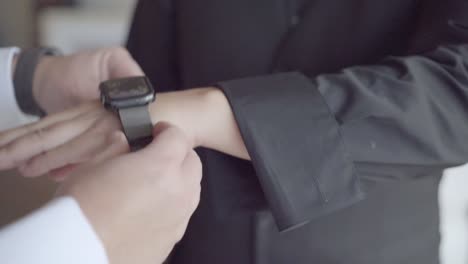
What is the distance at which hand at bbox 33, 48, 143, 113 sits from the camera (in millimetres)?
613

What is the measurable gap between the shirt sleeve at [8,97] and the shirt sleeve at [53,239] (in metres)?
0.32

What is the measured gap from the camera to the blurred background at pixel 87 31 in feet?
2.75

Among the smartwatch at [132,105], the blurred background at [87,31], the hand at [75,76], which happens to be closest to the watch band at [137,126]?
the smartwatch at [132,105]

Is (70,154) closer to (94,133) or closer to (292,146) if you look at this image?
(94,133)

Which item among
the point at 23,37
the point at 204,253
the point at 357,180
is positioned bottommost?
the point at 23,37

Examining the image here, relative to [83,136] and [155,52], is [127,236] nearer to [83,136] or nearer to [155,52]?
[83,136]

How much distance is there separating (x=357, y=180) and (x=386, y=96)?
0.24 ft

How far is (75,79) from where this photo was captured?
0.62 meters

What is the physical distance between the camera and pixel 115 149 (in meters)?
0.41

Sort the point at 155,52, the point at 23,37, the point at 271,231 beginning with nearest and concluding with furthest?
the point at 271,231, the point at 155,52, the point at 23,37

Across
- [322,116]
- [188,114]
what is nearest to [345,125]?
[322,116]

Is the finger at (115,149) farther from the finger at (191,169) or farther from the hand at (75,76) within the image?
the hand at (75,76)

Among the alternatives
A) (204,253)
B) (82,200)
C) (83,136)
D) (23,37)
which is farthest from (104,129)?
(23,37)

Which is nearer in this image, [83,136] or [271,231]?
[83,136]
